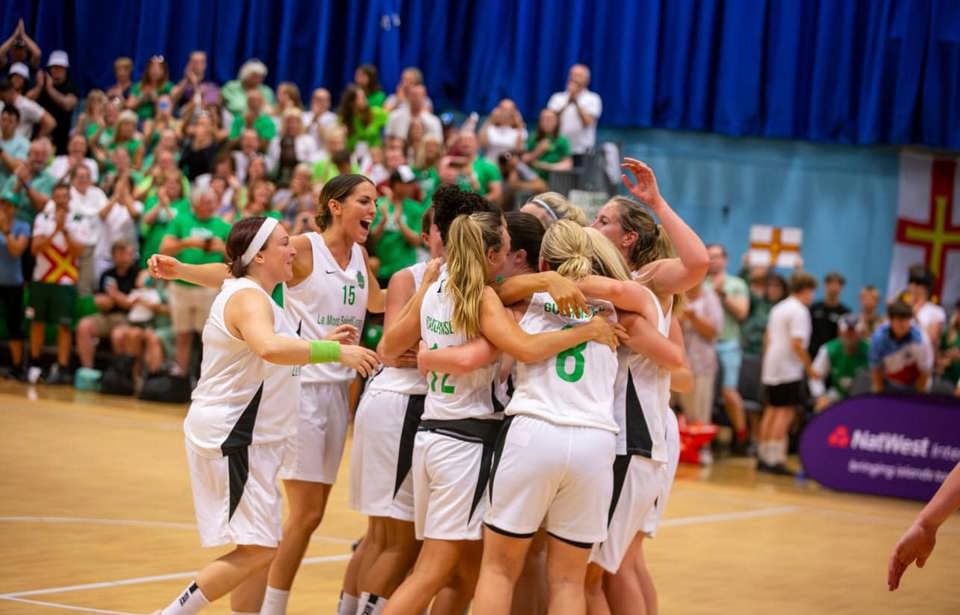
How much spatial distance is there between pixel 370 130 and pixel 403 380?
10.9m

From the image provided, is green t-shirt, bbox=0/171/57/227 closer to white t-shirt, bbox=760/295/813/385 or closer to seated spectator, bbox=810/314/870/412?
white t-shirt, bbox=760/295/813/385

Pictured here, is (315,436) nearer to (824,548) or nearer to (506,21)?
(824,548)

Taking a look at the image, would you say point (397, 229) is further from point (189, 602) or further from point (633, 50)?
point (189, 602)

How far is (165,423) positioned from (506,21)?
8600 millimetres

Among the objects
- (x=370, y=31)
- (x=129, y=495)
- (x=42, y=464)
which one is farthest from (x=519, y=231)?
(x=370, y=31)

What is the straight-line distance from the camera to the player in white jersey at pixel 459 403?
5082 millimetres

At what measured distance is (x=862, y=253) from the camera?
18.2m

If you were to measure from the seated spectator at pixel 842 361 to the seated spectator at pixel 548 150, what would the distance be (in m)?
3.48

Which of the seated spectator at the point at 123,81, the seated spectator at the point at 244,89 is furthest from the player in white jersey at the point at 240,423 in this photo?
the seated spectator at the point at 123,81

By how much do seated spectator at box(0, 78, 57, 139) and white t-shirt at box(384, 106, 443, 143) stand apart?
4693 mm

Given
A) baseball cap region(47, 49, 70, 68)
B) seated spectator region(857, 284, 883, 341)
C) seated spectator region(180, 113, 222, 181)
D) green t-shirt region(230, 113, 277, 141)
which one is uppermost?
baseball cap region(47, 49, 70, 68)

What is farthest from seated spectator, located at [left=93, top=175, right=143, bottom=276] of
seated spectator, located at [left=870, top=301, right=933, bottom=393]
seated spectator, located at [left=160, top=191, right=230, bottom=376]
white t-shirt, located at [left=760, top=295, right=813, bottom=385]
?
seated spectator, located at [left=870, top=301, right=933, bottom=393]

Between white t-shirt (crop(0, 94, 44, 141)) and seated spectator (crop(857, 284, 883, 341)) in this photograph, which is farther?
white t-shirt (crop(0, 94, 44, 141))

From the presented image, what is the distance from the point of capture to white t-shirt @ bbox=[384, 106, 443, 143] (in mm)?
16109
